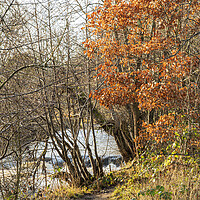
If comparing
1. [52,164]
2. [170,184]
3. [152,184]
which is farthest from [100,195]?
[170,184]

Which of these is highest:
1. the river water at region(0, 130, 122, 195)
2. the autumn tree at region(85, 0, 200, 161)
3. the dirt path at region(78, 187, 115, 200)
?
the autumn tree at region(85, 0, 200, 161)

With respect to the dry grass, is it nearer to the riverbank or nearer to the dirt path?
the riverbank

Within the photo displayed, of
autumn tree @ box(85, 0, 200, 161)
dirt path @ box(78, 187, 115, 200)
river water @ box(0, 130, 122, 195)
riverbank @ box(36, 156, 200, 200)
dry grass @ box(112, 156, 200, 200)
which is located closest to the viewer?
dry grass @ box(112, 156, 200, 200)

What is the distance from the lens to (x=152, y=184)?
19.3 feet

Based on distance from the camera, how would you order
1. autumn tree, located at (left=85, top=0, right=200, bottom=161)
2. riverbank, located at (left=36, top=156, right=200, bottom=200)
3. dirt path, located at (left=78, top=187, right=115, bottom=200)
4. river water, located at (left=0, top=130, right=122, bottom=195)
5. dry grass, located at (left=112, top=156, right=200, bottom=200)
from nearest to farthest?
dry grass, located at (left=112, top=156, right=200, bottom=200), riverbank, located at (left=36, top=156, right=200, bottom=200), autumn tree, located at (left=85, top=0, right=200, bottom=161), river water, located at (left=0, top=130, right=122, bottom=195), dirt path, located at (left=78, top=187, right=115, bottom=200)

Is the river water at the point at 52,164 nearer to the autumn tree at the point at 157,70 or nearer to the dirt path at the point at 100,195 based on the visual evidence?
the dirt path at the point at 100,195

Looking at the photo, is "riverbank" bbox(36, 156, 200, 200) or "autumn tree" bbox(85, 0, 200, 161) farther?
"autumn tree" bbox(85, 0, 200, 161)

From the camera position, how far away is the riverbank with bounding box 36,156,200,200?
15.4 ft

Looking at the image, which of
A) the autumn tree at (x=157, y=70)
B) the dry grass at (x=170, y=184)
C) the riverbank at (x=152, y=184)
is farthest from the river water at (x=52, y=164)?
the autumn tree at (x=157, y=70)

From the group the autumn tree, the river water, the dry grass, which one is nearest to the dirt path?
the dry grass

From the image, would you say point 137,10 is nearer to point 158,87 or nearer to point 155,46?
point 155,46

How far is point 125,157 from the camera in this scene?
10.1 meters

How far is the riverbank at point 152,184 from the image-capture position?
4.70 meters

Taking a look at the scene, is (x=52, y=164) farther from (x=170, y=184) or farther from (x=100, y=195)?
(x=170, y=184)
